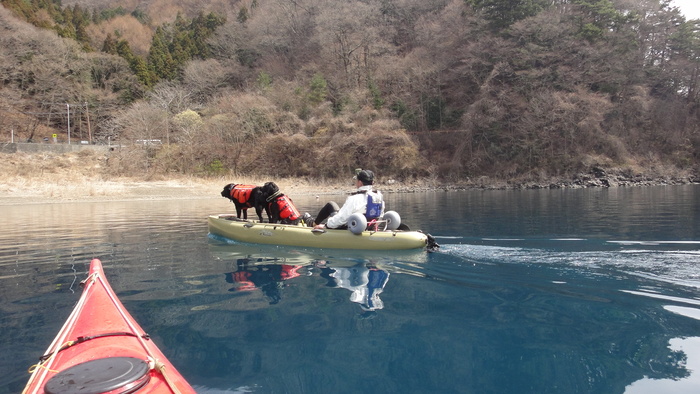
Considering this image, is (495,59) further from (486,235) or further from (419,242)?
(419,242)

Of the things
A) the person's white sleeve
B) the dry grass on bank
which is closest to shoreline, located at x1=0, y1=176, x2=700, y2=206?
the dry grass on bank

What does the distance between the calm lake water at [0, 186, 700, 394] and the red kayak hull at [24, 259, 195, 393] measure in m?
0.57

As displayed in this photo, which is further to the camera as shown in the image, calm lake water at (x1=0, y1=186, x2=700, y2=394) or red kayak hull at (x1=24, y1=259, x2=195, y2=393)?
calm lake water at (x1=0, y1=186, x2=700, y2=394)

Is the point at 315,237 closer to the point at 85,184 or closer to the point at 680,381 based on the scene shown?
the point at 680,381

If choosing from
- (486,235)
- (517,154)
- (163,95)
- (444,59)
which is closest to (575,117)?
(517,154)

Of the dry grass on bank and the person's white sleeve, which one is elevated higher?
the dry grass on bank

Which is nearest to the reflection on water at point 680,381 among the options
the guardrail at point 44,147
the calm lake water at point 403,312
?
the calm lake water at point 403,312

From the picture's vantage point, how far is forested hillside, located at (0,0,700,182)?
32.4 meters

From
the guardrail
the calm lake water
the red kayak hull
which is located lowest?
the calm lake water

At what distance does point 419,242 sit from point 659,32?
38432mm

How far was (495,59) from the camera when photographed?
33.8 meters

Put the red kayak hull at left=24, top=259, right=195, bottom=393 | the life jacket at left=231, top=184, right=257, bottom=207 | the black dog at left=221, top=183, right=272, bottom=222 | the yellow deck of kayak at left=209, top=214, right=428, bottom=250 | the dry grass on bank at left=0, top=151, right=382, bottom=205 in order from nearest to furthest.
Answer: the red kayak hull at left=24, top=259, right=195, bottom=393 < the yellow deck of kayak at left=209, top=214, right=428, bottom=250 < the black dog at left=221, top=183, right=272, bottom=222 < the life jacket at left=231, top=184, right=257, bottom=207 < the dry grass on bank at left=0, top=151, right=382, bottom=205

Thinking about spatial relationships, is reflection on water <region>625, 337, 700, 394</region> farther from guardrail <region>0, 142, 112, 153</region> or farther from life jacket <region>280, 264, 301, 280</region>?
guardrail <region>0, 142, 112, 153</region>

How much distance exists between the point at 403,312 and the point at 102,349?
2618mm
